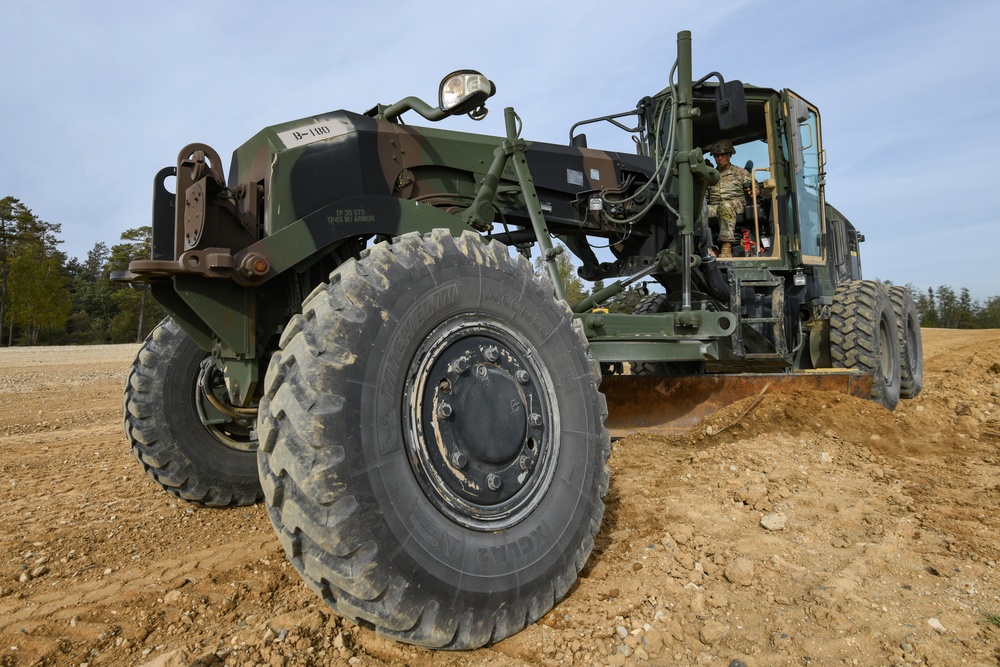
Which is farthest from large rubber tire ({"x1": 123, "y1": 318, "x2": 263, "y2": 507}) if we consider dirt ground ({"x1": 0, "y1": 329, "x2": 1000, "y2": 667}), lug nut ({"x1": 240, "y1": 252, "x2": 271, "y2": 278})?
lug nut ({"x1": 240, "y1": 252, "x2": 271, "y2": 278})

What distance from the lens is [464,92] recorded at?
10.5ft

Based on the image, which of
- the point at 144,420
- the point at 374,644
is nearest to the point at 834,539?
the point at 374,644

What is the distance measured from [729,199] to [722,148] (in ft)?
2.11

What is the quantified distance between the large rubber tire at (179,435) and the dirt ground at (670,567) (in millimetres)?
161

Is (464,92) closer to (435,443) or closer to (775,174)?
(435,443)

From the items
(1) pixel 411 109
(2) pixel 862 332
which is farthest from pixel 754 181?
(1) pixel 411 109

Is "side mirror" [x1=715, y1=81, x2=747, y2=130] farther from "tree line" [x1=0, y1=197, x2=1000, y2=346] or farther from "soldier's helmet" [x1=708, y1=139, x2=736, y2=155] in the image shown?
"tree line" [x1=0, y1=197, x2=1000, y2=346]

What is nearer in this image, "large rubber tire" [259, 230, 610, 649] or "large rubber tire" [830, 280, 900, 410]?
"large rubber tire" [259, 230, 610, 649]

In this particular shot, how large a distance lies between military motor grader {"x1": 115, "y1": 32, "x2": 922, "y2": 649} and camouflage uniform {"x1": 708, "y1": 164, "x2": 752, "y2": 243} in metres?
0.49

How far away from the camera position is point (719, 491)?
364 cm

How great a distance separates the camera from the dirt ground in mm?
2086

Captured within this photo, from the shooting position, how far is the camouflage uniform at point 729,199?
6.48m

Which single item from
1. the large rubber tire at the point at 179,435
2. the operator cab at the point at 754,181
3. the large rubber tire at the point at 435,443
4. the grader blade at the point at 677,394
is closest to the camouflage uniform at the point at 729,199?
the operator cab at the point at 754,181

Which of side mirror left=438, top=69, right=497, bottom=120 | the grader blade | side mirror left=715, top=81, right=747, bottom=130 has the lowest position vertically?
the grader blade
